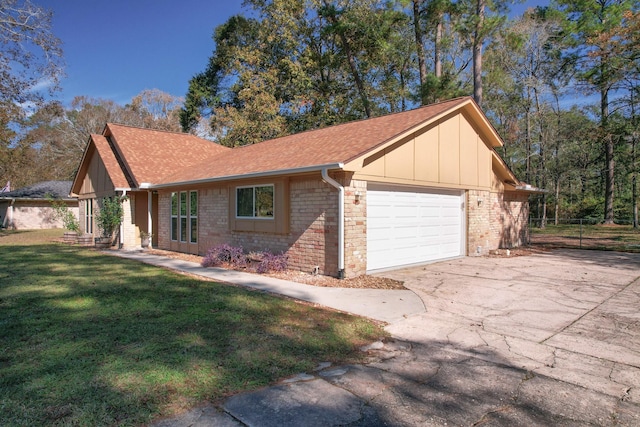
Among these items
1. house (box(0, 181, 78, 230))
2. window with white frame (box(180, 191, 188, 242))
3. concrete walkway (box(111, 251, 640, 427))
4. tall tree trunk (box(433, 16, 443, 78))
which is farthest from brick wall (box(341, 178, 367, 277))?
house (box(0, 181, 78, 230))

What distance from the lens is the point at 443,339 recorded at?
17.1ft

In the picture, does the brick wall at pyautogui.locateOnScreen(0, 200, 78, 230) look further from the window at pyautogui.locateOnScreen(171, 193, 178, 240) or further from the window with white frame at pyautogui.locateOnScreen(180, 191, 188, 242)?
the window with white frame at pyautogui.locateOnScreen(180, 191, 188, 242)

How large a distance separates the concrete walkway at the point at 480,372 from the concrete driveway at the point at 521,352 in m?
0.01

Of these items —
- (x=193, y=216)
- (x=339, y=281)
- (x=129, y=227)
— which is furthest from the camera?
(x=129, y=227)

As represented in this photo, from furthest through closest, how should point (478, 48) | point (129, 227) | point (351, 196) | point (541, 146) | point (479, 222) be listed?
1. point (541, 146)
2. point (478, 48)
3. point (129, 227)
4. point (479, 222)
5. point (351, 196)

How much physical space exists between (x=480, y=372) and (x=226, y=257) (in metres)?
8.69

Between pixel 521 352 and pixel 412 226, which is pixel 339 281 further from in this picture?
pixel 521 352

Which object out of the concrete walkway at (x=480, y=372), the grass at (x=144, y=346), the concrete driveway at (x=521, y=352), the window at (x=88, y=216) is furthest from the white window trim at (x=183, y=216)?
the concrete driveway at (x=521, y=352)

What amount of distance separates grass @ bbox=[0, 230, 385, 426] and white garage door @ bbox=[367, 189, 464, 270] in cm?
384

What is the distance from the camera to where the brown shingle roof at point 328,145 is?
971cm

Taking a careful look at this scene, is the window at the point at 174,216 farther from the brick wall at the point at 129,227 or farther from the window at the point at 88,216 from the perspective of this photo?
the window at the point at 88,216

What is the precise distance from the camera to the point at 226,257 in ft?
37.9

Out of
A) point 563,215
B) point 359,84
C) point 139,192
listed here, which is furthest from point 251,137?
point 563,215

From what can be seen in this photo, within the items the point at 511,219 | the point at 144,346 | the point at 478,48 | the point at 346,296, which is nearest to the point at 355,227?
the point at 346,296
